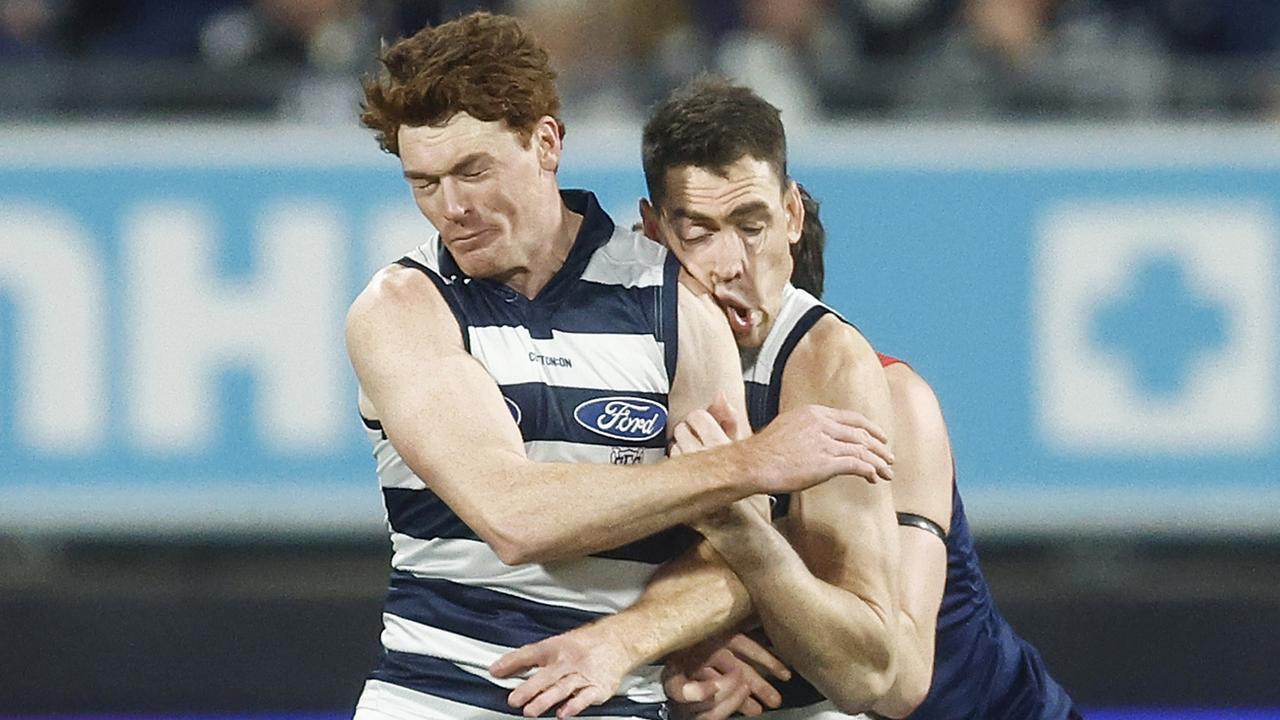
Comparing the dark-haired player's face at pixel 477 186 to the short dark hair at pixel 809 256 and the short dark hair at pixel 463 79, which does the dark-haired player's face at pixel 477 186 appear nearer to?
the short dark hair at pixel 463 79

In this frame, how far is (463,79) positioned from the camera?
12.6 ft

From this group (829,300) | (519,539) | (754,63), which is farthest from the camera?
(754,63)

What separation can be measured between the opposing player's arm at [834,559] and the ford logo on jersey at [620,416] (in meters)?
0.24

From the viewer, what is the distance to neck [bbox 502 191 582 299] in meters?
3.98

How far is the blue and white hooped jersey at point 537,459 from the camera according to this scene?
3871 mm

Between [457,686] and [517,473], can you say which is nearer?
[517,473]

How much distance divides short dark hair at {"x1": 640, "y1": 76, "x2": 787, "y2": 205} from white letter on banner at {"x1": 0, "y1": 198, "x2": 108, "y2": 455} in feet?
13.2

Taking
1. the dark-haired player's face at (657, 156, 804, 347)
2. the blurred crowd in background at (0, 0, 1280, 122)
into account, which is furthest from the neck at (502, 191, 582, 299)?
the blurred crowd in background at (0, 0, 1280, 122)

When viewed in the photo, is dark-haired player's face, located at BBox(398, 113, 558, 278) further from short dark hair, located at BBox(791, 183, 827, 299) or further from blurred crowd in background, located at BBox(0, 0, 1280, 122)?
blurred crowd in background, located at BBox(0, 0, 1280, 122)

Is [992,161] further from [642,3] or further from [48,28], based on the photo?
[48,28]

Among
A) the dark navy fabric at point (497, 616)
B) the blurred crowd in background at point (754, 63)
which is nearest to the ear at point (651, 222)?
the dark navy fabric at point (497, 616)

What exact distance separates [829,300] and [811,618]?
3.98 m

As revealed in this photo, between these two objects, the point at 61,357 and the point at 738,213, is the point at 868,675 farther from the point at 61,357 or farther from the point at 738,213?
the point at 61,357

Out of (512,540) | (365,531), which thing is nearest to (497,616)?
(512,540)
